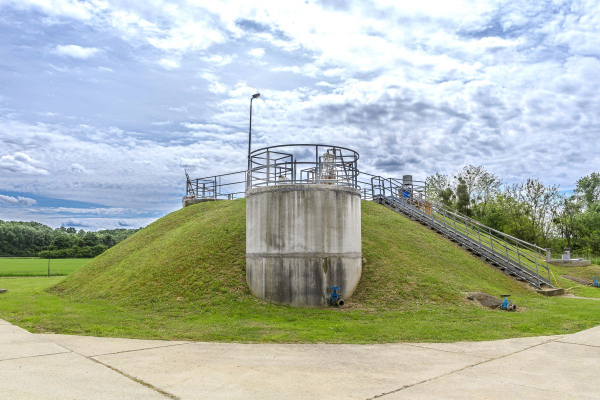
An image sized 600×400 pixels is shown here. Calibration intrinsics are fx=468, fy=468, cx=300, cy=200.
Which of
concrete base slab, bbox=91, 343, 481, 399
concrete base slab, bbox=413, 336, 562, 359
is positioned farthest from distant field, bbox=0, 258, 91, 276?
concrete base slab, bbox=413, 336, 562, 359

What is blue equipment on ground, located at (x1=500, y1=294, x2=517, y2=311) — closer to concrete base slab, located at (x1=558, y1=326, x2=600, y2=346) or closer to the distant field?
concrete base slab, located at (x1=558, y1=326, x2=600, y2=346)

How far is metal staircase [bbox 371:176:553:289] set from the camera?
825 inches

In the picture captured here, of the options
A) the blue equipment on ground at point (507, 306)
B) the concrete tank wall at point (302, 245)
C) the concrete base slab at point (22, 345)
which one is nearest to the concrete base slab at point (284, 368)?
the concrete base slab at point (22, 345)

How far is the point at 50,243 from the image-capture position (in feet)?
333

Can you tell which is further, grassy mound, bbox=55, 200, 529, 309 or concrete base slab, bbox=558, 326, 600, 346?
grassy mound, bbox=55, 200, 529, 309

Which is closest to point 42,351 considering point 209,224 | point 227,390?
point 227,390

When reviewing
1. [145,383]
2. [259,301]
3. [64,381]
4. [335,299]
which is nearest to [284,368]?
[145,383]

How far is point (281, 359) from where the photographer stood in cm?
869

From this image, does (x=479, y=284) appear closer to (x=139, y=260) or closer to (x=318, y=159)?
(x=318, y=159)

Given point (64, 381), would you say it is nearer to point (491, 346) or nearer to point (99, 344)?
point (99, 344)

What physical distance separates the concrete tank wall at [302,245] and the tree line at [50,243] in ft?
265

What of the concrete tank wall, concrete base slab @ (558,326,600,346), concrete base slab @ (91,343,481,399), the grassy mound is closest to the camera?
concrete base slab @ (91,343,481,399)

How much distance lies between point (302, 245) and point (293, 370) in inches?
286

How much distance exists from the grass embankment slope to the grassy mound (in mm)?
61
